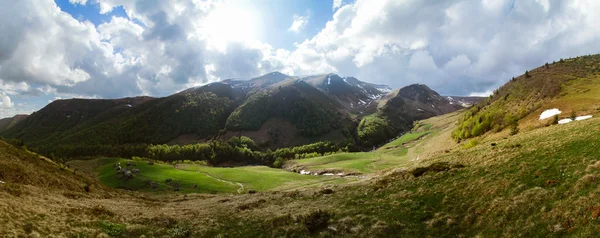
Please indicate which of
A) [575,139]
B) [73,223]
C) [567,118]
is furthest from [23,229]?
[567,118]

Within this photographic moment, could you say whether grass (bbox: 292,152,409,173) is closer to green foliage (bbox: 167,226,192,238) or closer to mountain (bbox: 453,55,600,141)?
mountain (bbox: 453,55,600,141)

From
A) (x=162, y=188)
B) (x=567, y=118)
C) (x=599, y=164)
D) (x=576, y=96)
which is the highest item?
(x=576, y=96)

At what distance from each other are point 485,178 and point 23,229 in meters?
38.2

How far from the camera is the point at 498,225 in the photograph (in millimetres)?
20031

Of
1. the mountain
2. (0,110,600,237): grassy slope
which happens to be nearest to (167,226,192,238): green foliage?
(0,110,600,237): grassy slope

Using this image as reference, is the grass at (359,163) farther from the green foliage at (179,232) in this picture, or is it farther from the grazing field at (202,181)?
the green foliage at (179,232)

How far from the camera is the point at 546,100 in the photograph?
8256 centimetres

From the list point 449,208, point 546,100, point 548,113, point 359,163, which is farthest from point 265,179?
point 546,100

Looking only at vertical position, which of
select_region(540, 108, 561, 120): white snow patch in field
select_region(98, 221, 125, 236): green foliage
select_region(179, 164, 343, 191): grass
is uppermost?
select_region(540, 108, 561, 120): white snow patch in field

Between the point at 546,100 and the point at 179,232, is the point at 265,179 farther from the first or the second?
the point at 546,100

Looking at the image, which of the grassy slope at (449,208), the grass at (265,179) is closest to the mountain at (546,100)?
the grassy slope at (449,208)

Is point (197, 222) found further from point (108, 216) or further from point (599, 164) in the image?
point (599, 164)

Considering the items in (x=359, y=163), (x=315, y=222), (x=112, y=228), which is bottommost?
(x=315, y=222)

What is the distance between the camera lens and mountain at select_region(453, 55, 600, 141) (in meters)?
65.8
